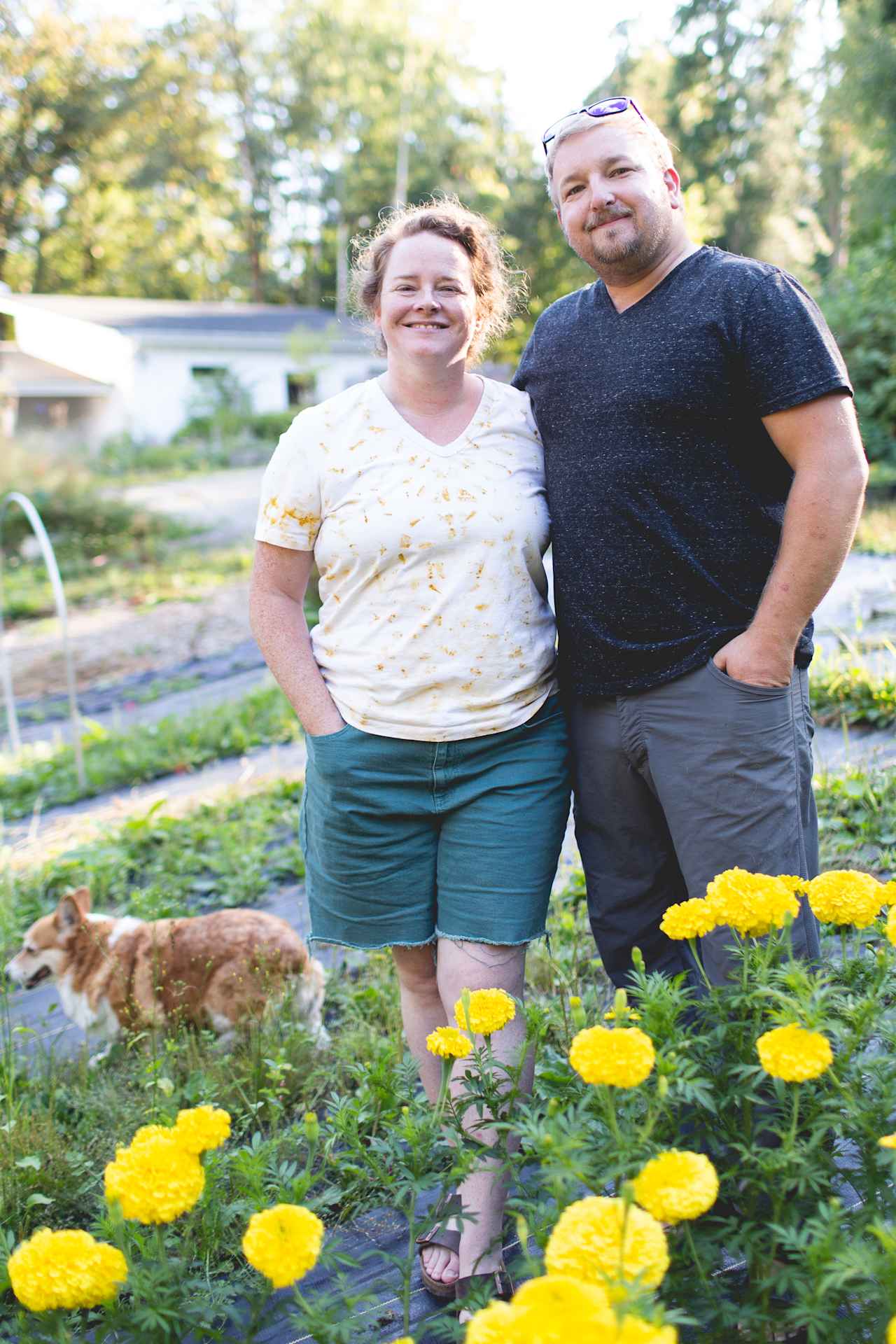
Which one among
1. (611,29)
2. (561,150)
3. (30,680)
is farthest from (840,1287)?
(611,29)

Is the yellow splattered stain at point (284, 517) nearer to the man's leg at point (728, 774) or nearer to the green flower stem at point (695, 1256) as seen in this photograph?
the man's leg at point (728, 774)

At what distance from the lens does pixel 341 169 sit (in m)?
39.0

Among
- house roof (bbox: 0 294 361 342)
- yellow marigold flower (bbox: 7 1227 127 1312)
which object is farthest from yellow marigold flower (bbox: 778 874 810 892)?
house roof (bbox: 0 294 361 342)

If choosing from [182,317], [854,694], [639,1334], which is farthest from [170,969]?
[182,317]

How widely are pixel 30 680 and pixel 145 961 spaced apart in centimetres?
849

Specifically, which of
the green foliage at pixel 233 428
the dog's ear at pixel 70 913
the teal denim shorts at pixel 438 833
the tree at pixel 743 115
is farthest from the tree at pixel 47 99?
the teal denim shorts at pixel 438 833

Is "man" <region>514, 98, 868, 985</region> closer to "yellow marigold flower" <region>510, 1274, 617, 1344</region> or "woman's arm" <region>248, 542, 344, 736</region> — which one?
"woman's arm" <region>248, 542, 344, 736</region>

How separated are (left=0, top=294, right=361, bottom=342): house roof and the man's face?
27772 mm

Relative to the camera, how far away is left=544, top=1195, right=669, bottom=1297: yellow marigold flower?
41.4 inches

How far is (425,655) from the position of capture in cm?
231

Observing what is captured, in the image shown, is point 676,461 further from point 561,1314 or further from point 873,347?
point 873,347

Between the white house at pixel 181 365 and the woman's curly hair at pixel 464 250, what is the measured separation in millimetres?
23275

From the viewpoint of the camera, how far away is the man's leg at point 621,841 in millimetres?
2434

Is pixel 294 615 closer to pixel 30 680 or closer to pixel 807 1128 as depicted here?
pixel 807 1128
